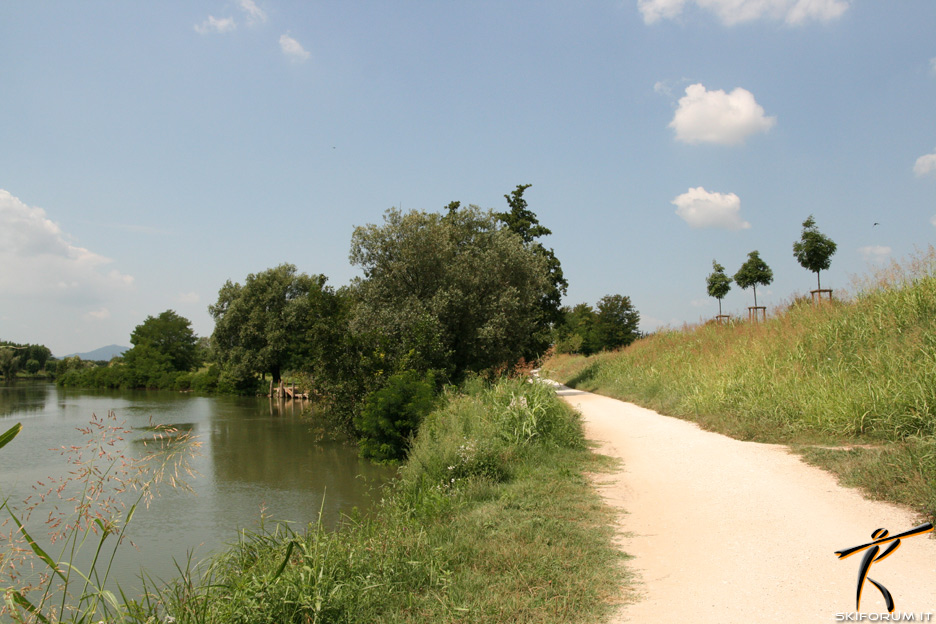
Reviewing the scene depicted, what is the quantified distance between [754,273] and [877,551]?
2305cm

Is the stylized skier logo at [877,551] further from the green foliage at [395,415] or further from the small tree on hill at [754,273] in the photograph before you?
the small tree on hill at [754,273]

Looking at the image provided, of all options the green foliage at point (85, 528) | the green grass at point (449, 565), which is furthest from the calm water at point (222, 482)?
the green grass at point (449, 565)

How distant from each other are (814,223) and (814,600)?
21191 mm

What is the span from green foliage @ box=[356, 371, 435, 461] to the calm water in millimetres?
775

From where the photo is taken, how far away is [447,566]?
4797 mm

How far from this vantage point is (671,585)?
14.5 ft

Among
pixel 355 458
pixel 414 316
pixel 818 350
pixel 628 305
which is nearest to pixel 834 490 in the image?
pixel 818 350

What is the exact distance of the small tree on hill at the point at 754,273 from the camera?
83.4 feet

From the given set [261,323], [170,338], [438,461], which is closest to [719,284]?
[438,461]

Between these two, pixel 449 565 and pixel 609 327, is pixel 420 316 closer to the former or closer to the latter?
pixel 449 565

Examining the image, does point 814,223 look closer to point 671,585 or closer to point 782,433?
point 782,433

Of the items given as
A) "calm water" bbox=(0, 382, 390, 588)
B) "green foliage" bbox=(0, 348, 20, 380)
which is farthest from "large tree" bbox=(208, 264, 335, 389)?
"green foliage" bbox=(0, 348, 20, 380)

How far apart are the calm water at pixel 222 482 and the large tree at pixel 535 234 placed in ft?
41.5

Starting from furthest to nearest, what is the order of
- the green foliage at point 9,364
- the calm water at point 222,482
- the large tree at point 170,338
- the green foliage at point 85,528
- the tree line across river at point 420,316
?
the large tree at point 170,338 < the green foliage at point 9,364 < the tree line across river at point 420,316 < the calm water at point 222,482 < the green foliage at point 85,528
